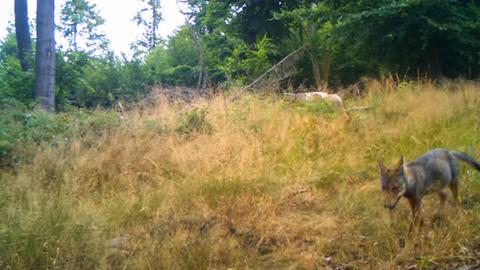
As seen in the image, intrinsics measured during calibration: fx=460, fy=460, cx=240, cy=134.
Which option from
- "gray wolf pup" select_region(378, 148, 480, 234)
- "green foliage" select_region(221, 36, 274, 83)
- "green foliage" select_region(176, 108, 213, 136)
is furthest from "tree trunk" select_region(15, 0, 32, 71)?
"gray wolf pup" select_region(378, 148, 480, 234)

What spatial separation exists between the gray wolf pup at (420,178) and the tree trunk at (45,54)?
1059 centimetres

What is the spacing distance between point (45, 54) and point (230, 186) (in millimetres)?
9312

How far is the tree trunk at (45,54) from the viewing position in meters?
12.9

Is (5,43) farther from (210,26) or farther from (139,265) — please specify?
(139,265)

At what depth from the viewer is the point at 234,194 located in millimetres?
5812

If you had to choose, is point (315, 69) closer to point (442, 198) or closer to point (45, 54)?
point (45, 54)

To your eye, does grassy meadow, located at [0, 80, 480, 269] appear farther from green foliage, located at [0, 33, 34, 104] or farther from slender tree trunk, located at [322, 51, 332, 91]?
slender tree trunk, located at [322, 51, 332, 91]

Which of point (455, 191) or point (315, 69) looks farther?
point (315, 69)

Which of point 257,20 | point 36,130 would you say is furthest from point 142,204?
point 257,20

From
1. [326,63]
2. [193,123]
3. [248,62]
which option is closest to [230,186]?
[193,123]

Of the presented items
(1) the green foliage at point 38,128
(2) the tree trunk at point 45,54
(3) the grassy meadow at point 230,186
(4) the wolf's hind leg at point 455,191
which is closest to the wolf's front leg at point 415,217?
(3) the grassy meadow at point 230,186

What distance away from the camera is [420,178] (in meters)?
4.90

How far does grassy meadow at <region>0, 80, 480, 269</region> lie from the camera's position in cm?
439

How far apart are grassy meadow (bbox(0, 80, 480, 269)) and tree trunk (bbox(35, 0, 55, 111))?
366 cm
